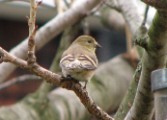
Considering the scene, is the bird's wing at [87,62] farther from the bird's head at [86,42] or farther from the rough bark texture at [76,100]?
the rough bark texture at [76,100]

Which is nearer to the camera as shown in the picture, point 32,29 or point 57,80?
point 32,29

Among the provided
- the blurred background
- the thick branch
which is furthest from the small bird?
the blurred background

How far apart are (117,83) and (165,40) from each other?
179 centimetres

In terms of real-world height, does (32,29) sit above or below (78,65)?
above

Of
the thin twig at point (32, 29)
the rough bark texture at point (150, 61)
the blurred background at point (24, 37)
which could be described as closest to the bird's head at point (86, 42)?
the rough bark texture at point (150, 61)

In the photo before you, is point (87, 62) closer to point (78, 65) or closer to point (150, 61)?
point (78, 65)

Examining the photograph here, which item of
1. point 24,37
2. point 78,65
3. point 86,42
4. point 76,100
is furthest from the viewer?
point 24,37

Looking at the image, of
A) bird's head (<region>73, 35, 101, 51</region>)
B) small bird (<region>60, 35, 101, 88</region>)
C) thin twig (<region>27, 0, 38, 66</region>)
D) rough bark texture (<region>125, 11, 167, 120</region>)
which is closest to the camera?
thin twig (<region>27, 0, 38, 66</region>)

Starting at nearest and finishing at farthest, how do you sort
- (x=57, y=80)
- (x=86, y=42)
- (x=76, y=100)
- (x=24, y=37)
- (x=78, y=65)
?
1. (x=57, y=80)
2. (x=78, y=65)
3. (x=86, y=42)
4. (x=76, y=100)
5. (x=24, y=37)

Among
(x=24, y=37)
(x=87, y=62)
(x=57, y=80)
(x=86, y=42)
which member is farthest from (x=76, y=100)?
(x=24, y=37)

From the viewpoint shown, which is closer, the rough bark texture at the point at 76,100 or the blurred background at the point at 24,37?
the rough bark texture at the point at 76,100

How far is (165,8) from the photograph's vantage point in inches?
58.9

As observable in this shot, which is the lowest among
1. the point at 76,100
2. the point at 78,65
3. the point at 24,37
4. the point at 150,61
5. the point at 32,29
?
the point at 24,37

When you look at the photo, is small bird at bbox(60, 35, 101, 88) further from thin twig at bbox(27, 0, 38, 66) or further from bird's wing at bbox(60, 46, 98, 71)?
thin twig at bbox(27, 0, 38, 66)
